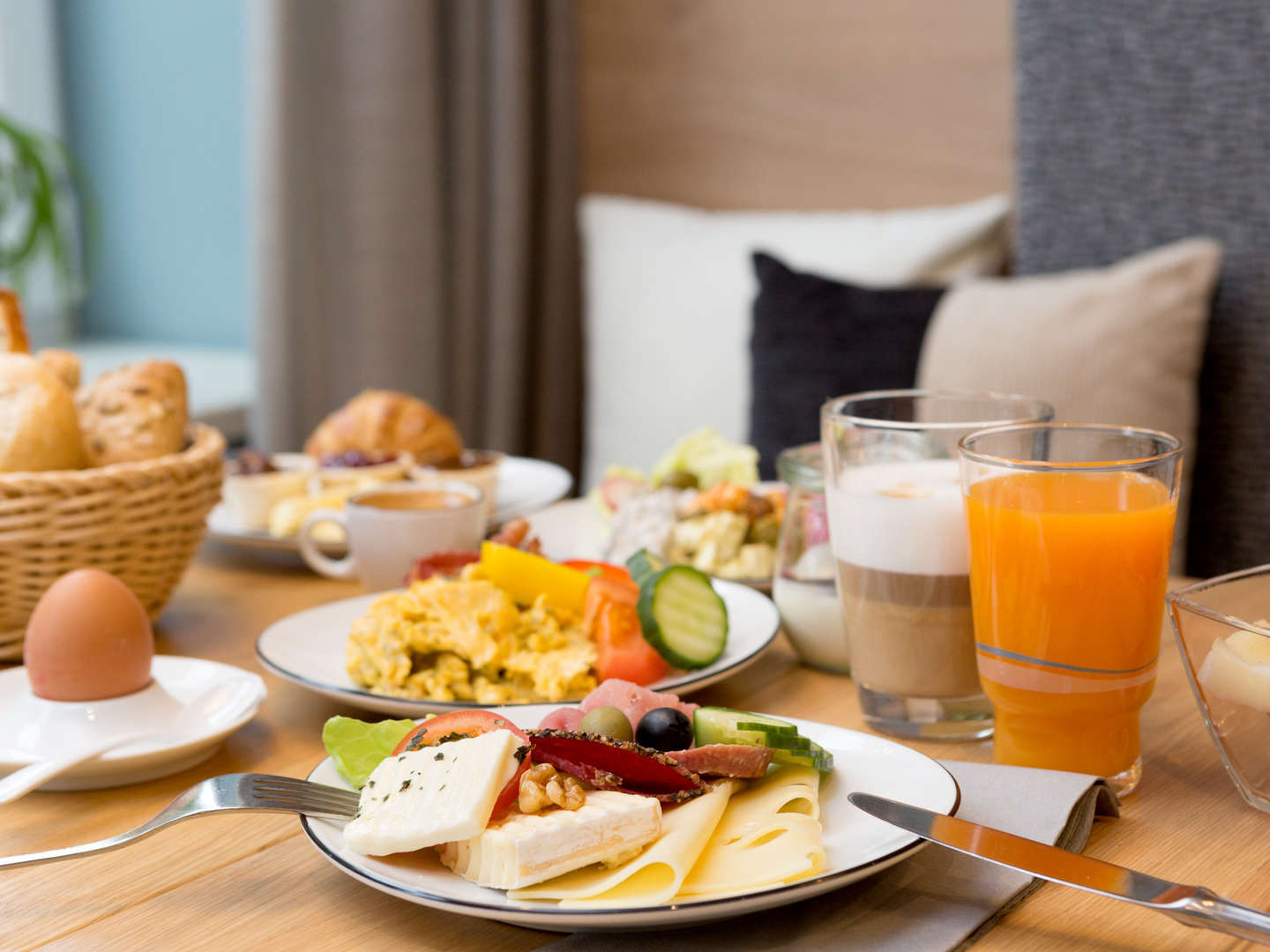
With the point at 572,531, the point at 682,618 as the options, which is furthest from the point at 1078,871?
the point at 572,531

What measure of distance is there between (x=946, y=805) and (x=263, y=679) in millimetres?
613

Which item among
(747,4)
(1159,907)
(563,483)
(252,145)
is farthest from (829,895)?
(747,4)

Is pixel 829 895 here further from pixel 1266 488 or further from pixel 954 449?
pixel 1266 488

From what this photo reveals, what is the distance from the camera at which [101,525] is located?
1.10 metres

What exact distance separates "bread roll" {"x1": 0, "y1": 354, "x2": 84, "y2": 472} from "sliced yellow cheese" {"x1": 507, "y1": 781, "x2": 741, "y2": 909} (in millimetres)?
708

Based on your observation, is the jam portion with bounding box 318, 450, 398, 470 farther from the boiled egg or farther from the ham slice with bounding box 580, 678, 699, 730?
the ham slice with bounding box 580, 678, 699, 730

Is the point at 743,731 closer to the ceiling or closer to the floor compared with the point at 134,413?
closer to the floor

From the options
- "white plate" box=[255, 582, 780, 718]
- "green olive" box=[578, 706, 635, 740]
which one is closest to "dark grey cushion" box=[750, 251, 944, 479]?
"white plate" box=[255, 582, 780, 718]

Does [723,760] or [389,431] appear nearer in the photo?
[723,760]

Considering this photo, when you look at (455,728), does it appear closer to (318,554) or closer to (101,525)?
(101,525)

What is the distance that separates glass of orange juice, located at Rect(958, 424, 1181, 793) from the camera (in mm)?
729

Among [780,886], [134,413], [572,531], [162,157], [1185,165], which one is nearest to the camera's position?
[780,886]

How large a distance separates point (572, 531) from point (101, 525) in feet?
1.71

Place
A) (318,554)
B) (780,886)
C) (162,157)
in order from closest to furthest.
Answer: (780,886) < (318,554) < (162,157)
